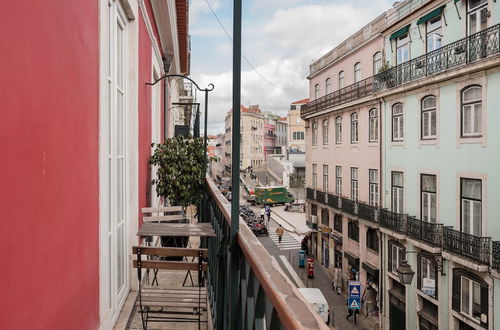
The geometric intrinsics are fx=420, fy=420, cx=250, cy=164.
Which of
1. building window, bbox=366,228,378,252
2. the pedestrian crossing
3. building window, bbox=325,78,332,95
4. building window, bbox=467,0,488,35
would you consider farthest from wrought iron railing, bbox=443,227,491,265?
the pedestrian crossing

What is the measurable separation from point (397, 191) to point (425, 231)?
2.90 m

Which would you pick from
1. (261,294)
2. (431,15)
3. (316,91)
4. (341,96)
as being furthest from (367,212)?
(261,294)

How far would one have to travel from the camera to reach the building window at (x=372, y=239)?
19.4 m

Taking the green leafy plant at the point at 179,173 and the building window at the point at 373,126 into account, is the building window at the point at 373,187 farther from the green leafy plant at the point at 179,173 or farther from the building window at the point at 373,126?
the green leafy plant at the point at 179,173

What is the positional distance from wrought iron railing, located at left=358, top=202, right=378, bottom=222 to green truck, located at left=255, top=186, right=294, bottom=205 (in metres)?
28.0

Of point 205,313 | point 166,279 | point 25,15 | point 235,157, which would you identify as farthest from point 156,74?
point 25,15

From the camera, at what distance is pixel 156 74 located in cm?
797

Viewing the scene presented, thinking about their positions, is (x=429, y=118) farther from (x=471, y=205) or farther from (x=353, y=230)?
(x=353, y=230)

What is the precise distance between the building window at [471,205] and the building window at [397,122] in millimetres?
4329

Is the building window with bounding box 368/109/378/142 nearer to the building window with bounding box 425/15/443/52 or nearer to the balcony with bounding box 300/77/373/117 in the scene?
the balcony with bounding box 300/77/373/117

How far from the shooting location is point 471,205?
12898 mm

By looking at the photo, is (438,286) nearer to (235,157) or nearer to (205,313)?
(205,313)

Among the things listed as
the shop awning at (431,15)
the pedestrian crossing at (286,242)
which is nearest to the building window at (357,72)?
the shop awning at (431,15)

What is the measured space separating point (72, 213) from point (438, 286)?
14.7 m
